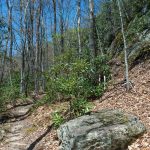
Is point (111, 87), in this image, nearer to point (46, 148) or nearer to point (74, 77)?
point (74, 77)

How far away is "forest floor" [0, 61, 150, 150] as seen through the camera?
10266 mm

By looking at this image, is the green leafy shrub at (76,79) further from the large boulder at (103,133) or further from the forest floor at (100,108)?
the large boulder at (103,133)

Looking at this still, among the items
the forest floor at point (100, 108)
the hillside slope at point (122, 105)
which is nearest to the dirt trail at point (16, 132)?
the forest floor at point (100, 108)

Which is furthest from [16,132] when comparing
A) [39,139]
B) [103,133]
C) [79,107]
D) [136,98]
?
[103,133]

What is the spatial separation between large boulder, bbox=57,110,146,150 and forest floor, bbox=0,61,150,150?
258mm

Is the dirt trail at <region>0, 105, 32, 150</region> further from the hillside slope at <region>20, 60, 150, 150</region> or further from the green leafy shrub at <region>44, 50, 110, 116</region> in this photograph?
the green leafy shrub at <region>44, 50, 110, 116</region>

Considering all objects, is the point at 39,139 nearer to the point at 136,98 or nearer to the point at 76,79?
the point at 76,79

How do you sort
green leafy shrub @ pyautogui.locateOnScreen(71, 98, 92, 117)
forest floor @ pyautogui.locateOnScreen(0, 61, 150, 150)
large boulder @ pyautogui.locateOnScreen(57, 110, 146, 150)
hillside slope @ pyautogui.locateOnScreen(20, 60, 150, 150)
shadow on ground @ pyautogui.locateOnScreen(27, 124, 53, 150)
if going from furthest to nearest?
green leafy shrub @ pyautogui.locateOnScreen(71, 98, 92, 117) < shadow on ground @ pyautogui.locateOnScreen(27, 124, 53, 150) < forest floor @ pyautogui.locateOnScreen(0, 61, 150, 150) < hillside slope @ pyautogui.locateOnScreen(20, 60, 150, 150) < large boulder @ pyautogui.locateOnScreen(57, 110, 146, 150)

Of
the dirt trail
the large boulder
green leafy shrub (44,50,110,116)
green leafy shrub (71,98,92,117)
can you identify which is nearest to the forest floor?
the dirt trail

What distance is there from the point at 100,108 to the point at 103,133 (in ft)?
13.2

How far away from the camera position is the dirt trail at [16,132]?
11.6 m

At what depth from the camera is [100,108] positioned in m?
12.2

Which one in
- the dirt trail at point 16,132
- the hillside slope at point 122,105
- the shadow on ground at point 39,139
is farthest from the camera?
the dirt trail at point 16,132

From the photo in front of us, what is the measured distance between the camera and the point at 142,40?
16984 mm
